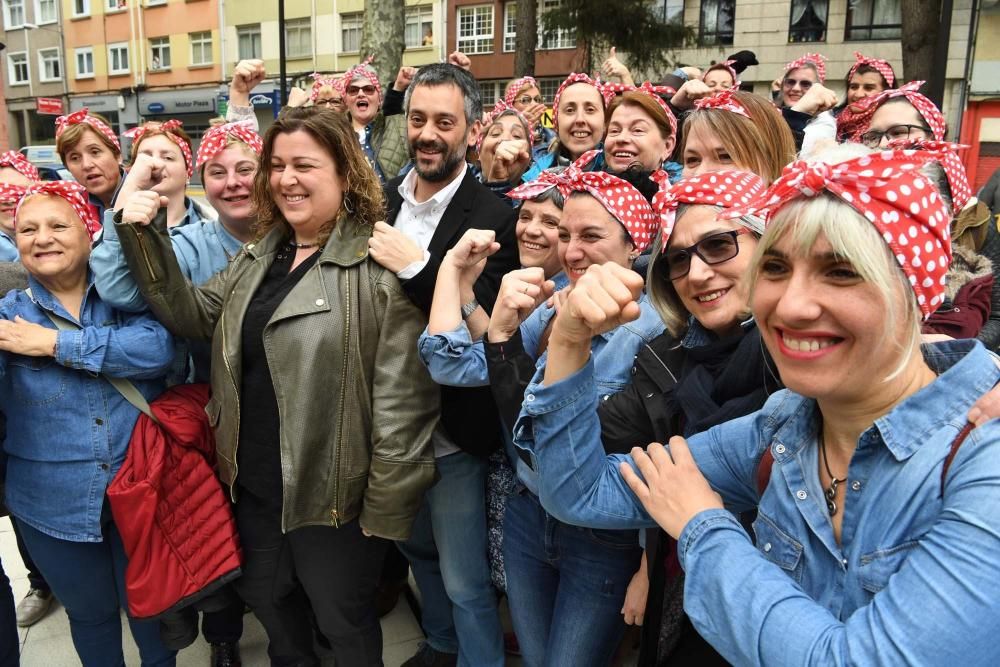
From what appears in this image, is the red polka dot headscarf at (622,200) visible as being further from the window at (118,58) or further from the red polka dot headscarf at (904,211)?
the window at (118,58)

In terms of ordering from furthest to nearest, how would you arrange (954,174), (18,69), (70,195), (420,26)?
1. (18,69)
2. (420,26)
3. (70,195)
4. (954,174)

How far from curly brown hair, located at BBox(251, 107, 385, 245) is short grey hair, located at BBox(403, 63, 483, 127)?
657mm

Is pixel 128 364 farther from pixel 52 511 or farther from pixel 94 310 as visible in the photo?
pixel 52 511

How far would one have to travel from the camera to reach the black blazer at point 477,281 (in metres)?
2.35

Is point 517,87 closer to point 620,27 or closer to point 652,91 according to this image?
point 652,91

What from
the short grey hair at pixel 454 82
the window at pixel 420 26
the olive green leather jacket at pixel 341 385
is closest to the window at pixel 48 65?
the window at pixel 420 26

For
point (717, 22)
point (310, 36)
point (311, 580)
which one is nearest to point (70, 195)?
point (311, 580)

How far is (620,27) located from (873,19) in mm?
9725

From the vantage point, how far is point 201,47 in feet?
99.6

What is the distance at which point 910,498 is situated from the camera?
1.07m

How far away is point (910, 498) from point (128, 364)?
7.84ft

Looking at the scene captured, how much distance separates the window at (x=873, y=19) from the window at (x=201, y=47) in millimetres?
25643

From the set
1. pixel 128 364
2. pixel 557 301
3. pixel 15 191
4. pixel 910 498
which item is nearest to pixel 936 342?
pixel 910 498

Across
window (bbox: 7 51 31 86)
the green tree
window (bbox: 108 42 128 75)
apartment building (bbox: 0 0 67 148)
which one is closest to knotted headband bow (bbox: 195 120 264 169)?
the green tree
